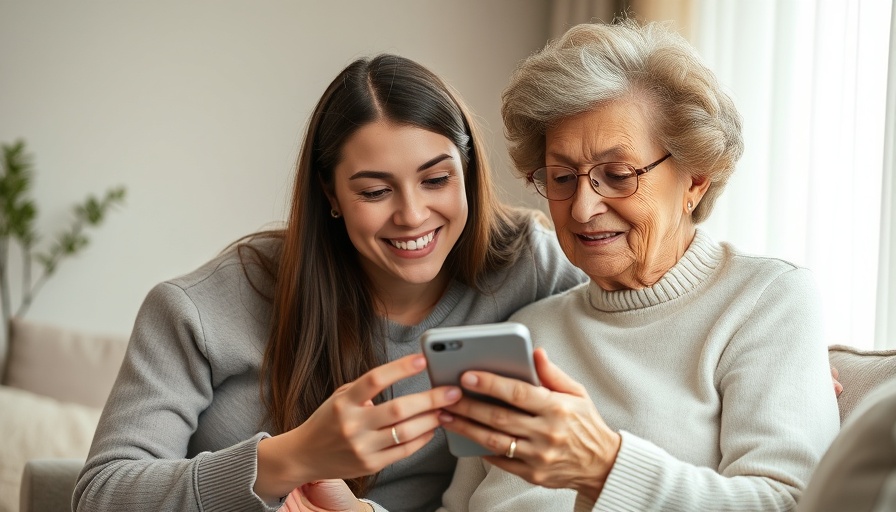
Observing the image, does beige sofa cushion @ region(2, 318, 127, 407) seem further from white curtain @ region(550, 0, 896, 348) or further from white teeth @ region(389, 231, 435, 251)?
white curtain @ region(550, 0, 896, 348)

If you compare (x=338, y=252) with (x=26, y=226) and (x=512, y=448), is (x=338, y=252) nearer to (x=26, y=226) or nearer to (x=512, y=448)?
(x=512, y=448)

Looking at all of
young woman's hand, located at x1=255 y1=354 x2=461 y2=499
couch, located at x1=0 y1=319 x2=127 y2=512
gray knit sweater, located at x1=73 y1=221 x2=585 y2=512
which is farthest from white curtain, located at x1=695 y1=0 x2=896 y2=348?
couch, located at x1=0 y1=319 x2=127 y2=512

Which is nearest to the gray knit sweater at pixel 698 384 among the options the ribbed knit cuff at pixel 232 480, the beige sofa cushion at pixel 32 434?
the ribbed knit cuff at pixel 232 480

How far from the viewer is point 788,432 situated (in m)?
1.47

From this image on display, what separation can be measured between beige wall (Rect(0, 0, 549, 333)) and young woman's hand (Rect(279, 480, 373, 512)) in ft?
8.43

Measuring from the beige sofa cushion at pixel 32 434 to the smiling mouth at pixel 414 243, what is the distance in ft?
5.10

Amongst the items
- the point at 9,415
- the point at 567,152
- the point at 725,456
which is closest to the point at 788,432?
the point at 725,456

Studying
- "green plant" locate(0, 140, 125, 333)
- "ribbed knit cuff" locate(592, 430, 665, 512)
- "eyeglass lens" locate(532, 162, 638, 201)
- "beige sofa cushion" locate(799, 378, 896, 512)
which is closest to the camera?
"beige sofa cushion" locate(799, 378, 896, 512)

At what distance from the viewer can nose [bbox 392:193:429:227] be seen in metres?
1.91

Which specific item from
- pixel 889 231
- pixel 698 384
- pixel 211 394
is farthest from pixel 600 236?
pixel 889 231

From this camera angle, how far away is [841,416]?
166cm

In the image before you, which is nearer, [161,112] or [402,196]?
[402,196]

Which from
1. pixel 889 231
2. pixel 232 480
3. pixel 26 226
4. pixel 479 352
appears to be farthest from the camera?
pixel 26 226

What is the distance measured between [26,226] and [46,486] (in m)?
2.26
